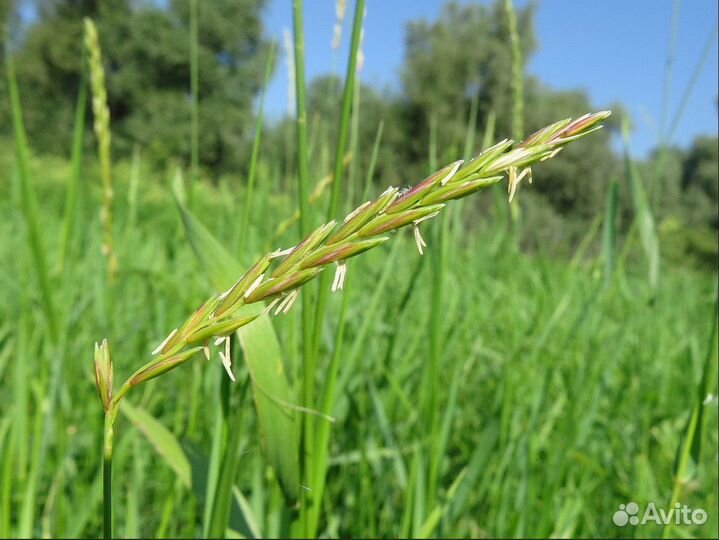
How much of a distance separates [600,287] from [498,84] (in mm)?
5921

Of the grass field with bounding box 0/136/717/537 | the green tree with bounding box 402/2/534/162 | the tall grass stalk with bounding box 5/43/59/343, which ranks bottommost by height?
the grass field with bounding box 0/136/717/537

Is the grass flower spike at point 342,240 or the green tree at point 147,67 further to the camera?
the green tree at point 147,67

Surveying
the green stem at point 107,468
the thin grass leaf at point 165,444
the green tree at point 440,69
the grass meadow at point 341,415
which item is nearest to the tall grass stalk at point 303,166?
the grass meadow at point 341,415

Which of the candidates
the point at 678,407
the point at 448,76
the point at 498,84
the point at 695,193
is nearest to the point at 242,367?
the point at 678,407

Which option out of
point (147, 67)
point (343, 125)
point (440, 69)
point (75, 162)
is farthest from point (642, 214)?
point (147, 67)

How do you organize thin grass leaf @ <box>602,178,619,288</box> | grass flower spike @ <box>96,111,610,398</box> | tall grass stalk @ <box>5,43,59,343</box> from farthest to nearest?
1. thin grass leaf @ <box>602,178,619,288</box>
2. tall grass stalk @ <box>5,43,59,343</box>
3. grass flower spike @ <box>96,111,610,398</box>

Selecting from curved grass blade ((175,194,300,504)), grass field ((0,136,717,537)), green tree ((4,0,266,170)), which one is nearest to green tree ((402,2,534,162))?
green tree ((4,0,266,170))

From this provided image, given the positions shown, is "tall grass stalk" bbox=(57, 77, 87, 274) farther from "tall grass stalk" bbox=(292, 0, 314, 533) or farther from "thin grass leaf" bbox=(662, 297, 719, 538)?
"thin grass leaf" bbox=(662, 297, 719, 538)

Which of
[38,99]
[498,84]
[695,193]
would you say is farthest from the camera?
[38,99]

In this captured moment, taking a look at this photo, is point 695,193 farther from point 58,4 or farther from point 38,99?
point 58,4

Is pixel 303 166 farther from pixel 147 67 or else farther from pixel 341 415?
pixel 147 67

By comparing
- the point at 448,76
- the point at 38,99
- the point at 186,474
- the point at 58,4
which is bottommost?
the point at 186,474

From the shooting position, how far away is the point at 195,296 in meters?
0.87

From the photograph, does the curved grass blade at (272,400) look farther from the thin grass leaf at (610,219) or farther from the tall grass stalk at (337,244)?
the thin grass leaf at (610,219)
